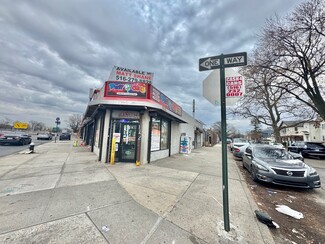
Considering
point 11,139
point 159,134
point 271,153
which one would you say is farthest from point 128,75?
point 11,139

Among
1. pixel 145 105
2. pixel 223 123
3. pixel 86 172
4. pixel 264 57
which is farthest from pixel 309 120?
pixel 86 172

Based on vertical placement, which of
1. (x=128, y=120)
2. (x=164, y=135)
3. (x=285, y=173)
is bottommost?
(x=285, y=173)

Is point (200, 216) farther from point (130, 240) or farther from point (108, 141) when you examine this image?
point (108, 141)

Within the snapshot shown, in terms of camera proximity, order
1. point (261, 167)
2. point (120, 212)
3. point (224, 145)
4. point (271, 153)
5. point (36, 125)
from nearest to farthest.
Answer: point (224, 145)
point (120, 212)
point (261, 167)
point (271, 153)
point (36, 125)

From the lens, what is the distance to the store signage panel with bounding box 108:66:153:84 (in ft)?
28.2

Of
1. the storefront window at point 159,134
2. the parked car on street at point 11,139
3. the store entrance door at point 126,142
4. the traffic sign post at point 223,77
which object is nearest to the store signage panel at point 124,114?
the store entrance door at point 126,142

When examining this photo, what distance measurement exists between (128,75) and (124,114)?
243 cm

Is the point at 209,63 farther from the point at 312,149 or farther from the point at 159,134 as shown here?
the point at 312,149

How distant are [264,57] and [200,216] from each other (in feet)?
51.0

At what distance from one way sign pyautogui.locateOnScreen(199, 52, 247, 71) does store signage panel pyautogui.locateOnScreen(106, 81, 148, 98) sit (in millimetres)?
5019

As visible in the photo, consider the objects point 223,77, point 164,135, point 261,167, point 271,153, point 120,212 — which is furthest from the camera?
point 164,135

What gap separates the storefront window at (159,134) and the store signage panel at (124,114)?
109cm

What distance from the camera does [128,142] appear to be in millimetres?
8320

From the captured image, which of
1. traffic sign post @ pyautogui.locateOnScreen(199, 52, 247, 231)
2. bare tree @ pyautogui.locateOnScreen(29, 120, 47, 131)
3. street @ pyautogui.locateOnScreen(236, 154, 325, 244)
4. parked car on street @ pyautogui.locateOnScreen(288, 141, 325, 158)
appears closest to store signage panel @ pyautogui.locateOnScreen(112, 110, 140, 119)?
traffic sign post @ pyautogui.locateOnScreen(199, 52, 247, 231)
